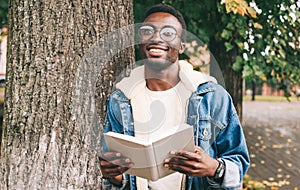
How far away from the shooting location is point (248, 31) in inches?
195

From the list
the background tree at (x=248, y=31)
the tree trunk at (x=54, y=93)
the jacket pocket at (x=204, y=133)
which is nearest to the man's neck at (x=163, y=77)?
the jacket pocket at (x=204, y=133)

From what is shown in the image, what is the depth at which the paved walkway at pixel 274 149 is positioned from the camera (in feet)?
26.0

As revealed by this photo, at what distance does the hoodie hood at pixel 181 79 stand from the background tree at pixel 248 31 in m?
2.38

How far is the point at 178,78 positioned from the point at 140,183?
0.49 metres

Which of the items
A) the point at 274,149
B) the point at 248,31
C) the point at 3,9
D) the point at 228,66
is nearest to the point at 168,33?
the point at 248,31

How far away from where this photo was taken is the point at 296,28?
530 centimetres

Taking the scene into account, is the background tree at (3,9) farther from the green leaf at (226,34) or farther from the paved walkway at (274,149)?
the paved walkway at (274,149)

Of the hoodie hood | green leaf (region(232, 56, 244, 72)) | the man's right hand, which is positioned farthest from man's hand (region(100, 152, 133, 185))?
green leaf (region(232, 56, 244, 72))

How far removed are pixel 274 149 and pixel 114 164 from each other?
9523 mm

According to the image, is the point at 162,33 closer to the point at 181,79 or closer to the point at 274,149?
the point at 181,79

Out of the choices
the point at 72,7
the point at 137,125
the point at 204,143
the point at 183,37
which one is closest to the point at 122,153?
the point at 137,125

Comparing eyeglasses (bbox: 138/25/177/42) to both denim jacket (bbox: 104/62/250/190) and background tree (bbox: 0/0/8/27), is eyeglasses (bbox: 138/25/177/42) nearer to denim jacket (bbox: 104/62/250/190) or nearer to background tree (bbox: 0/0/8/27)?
denim jacket (bbox: 104/62/250/190)

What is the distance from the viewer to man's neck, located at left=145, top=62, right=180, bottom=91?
6.93 ft

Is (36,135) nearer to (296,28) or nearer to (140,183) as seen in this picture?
(140,183)
